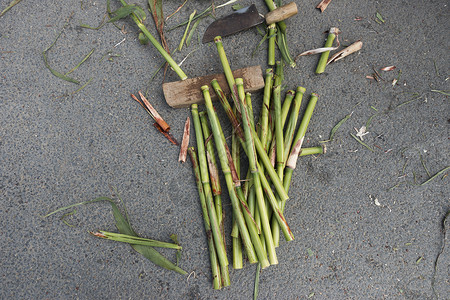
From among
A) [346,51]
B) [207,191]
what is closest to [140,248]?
[207,191]

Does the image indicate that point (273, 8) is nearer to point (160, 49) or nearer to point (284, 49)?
point (284, 49)

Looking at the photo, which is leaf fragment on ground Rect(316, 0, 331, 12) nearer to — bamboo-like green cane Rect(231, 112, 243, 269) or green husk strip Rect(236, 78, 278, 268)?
green husk strip Rect(236, 78, 278, 268)

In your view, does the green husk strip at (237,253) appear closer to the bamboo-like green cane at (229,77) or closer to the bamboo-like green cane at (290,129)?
the bamboo-like green cane at (290,129)

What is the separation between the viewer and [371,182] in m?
2.16

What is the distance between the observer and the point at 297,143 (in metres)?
2.03

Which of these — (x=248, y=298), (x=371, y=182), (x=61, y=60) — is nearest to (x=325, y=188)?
(x=371, y=182)

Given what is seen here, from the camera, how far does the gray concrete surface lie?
202 cm

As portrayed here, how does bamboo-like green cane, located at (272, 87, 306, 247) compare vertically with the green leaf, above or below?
below

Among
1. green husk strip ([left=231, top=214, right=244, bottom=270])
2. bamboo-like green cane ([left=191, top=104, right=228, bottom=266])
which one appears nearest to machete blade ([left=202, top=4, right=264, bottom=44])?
bamboo-like green cane ([left=191, top=104, right=228, bottom=266])

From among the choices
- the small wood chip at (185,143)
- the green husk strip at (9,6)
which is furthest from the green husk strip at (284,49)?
the green husk strip at (9,6)

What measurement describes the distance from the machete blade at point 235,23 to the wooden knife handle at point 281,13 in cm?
7

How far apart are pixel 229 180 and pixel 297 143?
0.55m

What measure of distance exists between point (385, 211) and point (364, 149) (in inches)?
18.8

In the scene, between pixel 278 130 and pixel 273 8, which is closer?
pixel 278 130
